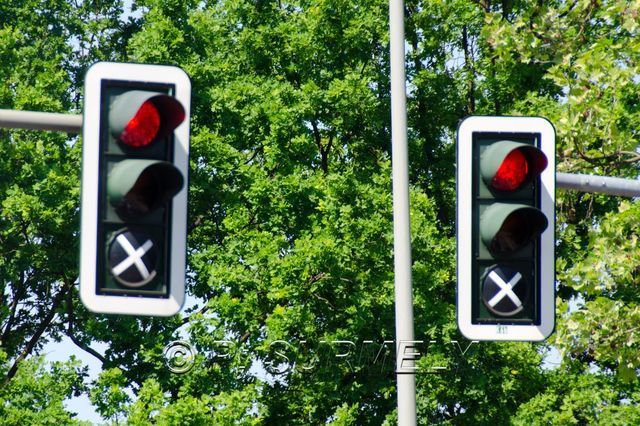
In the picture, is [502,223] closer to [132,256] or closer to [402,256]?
[132,256]

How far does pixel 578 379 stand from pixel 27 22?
15756 millimetres

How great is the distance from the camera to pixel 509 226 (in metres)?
5.40

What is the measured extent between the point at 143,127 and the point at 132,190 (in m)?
0.25

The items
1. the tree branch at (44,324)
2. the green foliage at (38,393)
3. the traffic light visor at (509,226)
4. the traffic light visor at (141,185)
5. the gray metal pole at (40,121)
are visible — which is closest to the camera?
the traffic light visor at (141,185)

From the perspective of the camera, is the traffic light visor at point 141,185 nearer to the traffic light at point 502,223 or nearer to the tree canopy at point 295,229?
the traffic light at point 502,223

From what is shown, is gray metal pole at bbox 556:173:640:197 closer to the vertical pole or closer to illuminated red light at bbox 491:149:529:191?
illuminated red light at bbox 491:149:529:191

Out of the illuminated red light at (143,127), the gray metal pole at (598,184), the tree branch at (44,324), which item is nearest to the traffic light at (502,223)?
the gray metal pole at (598,184)

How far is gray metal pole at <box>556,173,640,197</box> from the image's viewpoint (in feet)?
21.3

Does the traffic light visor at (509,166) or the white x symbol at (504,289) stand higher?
the traffic light visor at (509,166)

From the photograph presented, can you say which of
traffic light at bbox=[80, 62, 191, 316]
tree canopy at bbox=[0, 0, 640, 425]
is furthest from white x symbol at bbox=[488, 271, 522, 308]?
tree canopy at bbox=[0, 0, 640, 425]

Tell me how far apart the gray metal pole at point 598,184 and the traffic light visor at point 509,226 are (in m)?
1.08

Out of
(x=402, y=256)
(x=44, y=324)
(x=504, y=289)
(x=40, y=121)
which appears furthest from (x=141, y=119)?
(x=44, y=324)

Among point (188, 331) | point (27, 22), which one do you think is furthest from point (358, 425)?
point (27, 22)

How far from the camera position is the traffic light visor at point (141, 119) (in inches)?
194
